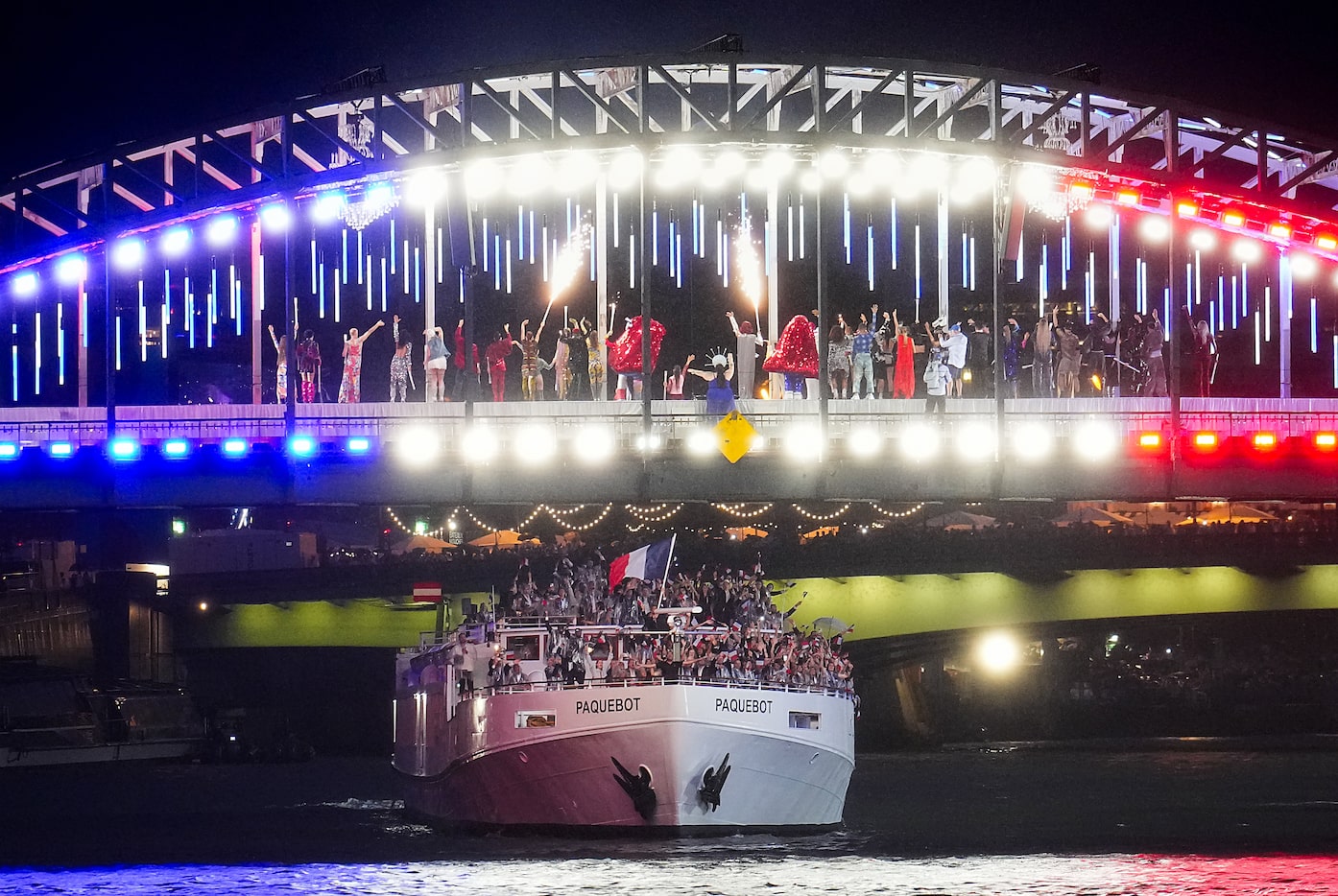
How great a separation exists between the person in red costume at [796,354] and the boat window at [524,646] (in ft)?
37.7

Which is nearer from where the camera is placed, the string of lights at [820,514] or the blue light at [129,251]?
the blue light at [129,251]

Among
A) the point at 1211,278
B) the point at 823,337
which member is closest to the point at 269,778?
the point at 823,337

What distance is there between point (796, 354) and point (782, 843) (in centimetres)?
1413

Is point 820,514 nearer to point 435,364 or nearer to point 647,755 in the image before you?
point 435,364

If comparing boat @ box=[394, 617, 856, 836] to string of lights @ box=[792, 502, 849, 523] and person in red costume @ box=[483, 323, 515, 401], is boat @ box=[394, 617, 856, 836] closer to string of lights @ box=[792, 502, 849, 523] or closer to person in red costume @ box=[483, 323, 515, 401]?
person in red costume @ box=[483, 323, 515, 401]

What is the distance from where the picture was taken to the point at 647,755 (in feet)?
131

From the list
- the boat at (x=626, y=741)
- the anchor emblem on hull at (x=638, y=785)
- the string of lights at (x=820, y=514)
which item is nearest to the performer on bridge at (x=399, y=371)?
the boat at (x=626, y=741)

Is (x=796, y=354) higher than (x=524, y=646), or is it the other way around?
(x=796, y=354)

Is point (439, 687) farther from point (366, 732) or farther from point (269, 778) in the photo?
point (366, 732)

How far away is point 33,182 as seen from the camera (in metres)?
52.8

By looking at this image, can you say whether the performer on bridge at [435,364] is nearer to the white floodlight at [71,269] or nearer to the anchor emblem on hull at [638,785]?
the white floodlight at [71,269]

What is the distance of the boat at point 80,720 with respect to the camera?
72.5 meters

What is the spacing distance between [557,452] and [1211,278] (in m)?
24.8

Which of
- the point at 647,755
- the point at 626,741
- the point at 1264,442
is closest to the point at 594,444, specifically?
the point at 626,741
